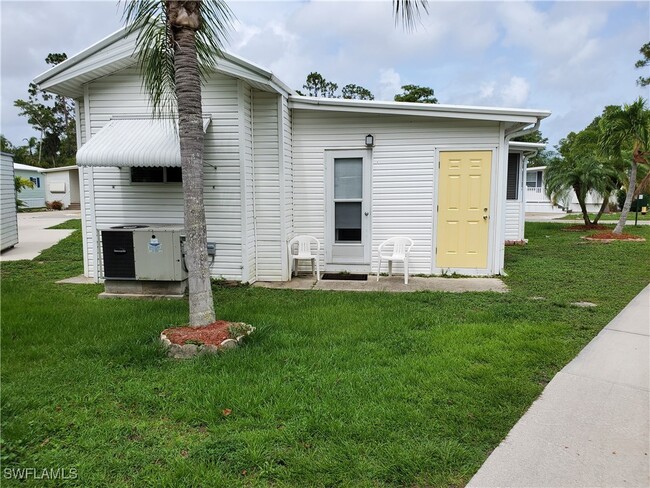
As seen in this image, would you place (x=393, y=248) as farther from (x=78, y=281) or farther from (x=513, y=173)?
(x=513, y=173)

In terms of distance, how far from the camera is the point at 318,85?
40844mm

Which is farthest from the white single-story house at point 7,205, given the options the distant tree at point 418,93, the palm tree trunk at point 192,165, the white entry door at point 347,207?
the distant tree at point 418,93

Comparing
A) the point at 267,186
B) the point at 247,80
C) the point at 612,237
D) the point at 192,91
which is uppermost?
the point at 247,80

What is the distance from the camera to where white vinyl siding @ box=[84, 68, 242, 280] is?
705cm

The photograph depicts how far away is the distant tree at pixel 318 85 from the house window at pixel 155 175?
3326cm

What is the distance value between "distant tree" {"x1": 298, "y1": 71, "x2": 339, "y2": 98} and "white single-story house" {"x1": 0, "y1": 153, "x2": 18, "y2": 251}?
1200 inches

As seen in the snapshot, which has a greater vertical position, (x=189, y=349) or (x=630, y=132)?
(x=630, y=132)

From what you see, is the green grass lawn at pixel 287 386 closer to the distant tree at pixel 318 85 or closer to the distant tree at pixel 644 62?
the distant tree at pixel 644 62

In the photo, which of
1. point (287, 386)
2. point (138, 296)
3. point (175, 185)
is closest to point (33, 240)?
point (175, 185)

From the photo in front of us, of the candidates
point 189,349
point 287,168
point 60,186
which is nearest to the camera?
point 189,349

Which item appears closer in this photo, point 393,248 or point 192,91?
point 192,91

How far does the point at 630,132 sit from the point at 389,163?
9171 mm

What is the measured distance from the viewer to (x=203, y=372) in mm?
3760

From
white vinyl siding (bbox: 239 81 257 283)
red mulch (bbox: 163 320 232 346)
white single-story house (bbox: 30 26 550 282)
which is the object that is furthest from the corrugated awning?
red mulch (bbox: 163 320 232 346)
